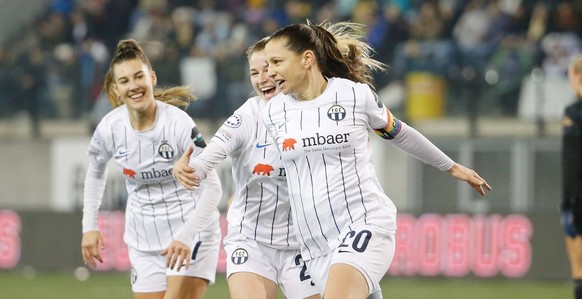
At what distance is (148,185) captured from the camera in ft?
26.6

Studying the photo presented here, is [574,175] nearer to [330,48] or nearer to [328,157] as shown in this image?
[330,48]

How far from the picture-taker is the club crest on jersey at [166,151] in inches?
311

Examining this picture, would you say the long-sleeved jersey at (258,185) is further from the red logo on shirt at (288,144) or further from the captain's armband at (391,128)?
the captain's armband at (391,128)

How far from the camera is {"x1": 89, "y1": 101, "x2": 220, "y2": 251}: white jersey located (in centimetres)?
791

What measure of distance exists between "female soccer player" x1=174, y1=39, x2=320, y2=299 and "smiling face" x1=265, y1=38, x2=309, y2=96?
570 millimetres

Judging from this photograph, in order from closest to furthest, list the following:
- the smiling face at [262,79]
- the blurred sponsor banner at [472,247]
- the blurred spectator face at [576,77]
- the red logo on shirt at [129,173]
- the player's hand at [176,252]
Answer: the player's hand at [176,252]
the smiling face at [262,79]
the red logo on shirt at [129,173]
the blurred spectator face at [576,77]
the blurred sponsor banner at [472,247]

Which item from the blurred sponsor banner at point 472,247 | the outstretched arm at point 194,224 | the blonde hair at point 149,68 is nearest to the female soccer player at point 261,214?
the outstretched arm at point 194,224

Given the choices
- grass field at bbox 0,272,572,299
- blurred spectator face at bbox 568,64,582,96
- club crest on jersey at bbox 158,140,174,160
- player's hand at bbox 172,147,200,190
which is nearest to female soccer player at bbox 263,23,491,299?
player's hand at bbox 172,147,200,190

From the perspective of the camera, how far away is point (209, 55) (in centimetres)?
1912

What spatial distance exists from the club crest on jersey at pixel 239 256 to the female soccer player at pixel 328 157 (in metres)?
0.45

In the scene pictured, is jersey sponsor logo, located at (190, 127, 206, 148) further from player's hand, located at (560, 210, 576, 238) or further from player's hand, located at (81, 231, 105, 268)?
player's hand, located at (560, 210, 576, 238)

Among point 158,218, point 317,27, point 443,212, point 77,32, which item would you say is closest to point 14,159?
point 77,32

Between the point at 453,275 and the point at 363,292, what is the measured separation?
33.5ft

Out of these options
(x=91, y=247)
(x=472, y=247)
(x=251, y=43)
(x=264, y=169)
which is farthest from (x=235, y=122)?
(x=251, y=43)
